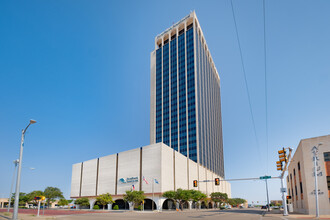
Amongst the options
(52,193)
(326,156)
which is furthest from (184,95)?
(326,156)

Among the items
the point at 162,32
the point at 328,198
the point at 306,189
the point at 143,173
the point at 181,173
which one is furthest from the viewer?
the point at 162,32

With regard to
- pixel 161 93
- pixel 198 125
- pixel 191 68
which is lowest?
pixel 198 125

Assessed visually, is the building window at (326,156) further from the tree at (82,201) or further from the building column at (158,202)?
the tree at (82,201)

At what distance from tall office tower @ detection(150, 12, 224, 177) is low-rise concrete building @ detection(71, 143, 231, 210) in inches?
967

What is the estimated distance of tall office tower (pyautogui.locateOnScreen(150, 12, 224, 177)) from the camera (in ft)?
401

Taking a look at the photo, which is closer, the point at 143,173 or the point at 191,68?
the point at 143,173

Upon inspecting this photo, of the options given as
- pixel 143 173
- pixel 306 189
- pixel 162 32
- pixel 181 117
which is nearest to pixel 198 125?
pixel 181 117

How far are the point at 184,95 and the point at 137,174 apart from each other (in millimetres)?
61777

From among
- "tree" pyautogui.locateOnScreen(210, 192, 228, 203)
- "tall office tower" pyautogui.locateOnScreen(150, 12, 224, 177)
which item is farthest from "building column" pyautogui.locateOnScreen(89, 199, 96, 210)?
"tree" pyautogui.locateOnScreen(210, 192, 228, 203)

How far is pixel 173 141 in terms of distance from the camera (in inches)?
4894

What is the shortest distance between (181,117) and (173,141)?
1302cm

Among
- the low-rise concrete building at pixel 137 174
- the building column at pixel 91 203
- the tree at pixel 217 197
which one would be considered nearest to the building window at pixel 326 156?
the low-rise concrete building at pixel 137 174

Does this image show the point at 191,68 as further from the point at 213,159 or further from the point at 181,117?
the point at 213,159

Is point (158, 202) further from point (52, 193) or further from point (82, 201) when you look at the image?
point (52, 193)
